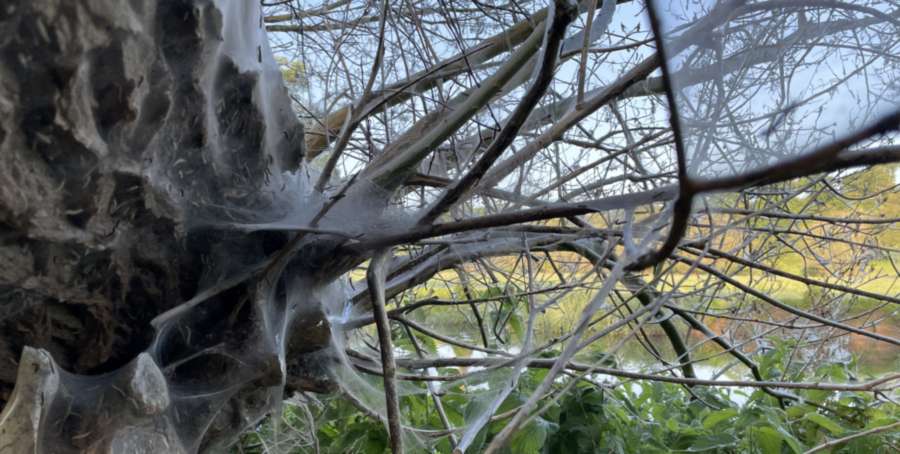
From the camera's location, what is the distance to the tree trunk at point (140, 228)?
45 cm

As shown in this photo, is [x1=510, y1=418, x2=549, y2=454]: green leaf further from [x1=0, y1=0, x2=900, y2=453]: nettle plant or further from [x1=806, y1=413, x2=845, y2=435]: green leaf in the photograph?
[x1=806, y1=413, x2=845, y2=435]: green leaf

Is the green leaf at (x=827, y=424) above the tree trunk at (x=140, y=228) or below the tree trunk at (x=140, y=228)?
below

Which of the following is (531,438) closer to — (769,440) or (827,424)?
(769,440)

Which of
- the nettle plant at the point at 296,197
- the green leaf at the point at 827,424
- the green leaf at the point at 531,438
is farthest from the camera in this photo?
the green leaf at the point at 827,424

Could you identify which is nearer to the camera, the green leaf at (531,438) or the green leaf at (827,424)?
the green leaf at (531,438)

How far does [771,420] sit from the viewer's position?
3.87 ft

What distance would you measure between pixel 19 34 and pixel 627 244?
0.43m

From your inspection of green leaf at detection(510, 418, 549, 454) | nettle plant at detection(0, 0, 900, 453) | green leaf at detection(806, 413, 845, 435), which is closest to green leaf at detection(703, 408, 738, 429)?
nettle plant at detection(0, 0, 900, 453)

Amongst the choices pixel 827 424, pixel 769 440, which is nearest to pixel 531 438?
pixel 769 440

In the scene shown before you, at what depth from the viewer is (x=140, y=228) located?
0.61 metres

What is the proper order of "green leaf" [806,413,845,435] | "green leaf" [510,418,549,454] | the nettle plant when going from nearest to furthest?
1. the nettle plant
2. "green leaf" [510,418,549,454]
3. "green leaf" [806,413,845,435]

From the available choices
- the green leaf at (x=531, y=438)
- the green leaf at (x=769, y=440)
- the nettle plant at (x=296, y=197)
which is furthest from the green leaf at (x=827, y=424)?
the green leaf at (x=531, y=438)

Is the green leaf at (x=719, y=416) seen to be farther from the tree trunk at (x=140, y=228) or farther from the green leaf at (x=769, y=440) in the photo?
the tree trunk at (x=140, y=228)

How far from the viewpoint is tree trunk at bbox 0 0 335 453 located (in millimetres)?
455
